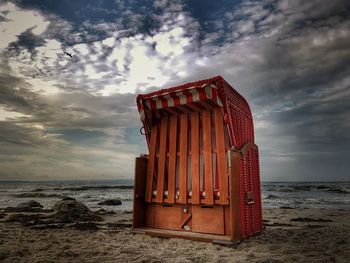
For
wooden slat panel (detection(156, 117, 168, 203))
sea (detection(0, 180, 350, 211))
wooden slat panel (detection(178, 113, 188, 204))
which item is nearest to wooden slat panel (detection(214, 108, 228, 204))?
Result: wooden slat panel (detection(178, 113, 188, 204))

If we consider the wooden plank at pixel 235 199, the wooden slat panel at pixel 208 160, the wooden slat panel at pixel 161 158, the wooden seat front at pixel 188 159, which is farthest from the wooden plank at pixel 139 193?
the wooden plank at pixel 235 199

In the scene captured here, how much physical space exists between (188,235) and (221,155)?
170 cm

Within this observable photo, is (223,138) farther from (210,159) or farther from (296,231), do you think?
(296,231)

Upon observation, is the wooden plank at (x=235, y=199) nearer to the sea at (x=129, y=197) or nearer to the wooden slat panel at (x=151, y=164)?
the wooden slat panel at (x=151, y=164)

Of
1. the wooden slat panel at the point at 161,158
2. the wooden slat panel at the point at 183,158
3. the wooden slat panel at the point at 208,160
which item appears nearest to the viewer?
the wooden slat panel at the point at 208,160

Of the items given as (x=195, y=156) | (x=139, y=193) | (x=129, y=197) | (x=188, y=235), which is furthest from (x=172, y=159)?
(x=129, y=197)

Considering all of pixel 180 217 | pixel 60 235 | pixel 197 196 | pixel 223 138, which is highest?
pixel 223 138

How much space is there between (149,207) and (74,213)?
519 cm

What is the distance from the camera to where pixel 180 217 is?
19.2 ft

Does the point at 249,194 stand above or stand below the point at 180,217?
above

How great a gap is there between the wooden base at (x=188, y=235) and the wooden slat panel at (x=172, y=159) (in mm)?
664

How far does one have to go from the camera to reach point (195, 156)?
587 cm

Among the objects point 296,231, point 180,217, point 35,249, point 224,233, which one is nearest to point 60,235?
point 35,249

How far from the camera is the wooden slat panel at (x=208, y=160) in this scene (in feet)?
17.7
